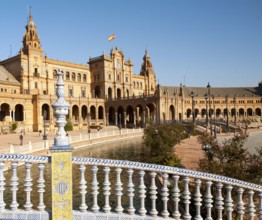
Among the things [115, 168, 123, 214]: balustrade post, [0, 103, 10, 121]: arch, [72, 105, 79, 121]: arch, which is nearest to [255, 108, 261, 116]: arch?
[72, 105, 79, 121]: arch

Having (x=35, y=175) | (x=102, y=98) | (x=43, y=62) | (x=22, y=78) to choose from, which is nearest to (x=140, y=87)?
(x=102, y=98)

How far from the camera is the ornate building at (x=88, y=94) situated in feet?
165

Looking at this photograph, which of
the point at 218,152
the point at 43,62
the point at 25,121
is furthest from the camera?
the point at 43,62

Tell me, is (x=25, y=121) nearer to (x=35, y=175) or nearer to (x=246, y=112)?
(x=35, y=175)

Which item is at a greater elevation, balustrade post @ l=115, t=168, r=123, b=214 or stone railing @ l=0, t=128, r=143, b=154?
balustrade post @ l=115, t=168, r=123, b=214

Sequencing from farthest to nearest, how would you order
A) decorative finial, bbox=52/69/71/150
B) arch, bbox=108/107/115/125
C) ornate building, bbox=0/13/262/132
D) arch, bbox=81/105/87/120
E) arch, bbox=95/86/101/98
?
arch, bbox=95/86/101/98, arch, bbox=108/107/115/125, arch, bbox=81/105/87/120, ornate building, bbox=0/13/262/132, decorative finial, bbox=52/69/71/150

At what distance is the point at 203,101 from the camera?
85875 millimetres

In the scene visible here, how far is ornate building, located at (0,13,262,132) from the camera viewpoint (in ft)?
165

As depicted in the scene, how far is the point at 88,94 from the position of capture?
70688 millimetres

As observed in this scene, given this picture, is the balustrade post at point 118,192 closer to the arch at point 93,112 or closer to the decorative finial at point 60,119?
the decorative finial at point 60,119

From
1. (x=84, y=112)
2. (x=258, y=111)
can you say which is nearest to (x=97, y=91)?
(x=84, y=112)

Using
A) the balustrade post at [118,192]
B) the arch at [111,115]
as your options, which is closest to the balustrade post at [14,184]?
the balustrade post at [118,192]

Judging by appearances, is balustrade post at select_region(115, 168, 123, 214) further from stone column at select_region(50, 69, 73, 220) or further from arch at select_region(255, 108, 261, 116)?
arch at select_region(255, 108, 261, 116)

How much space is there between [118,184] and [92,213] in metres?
0.75
